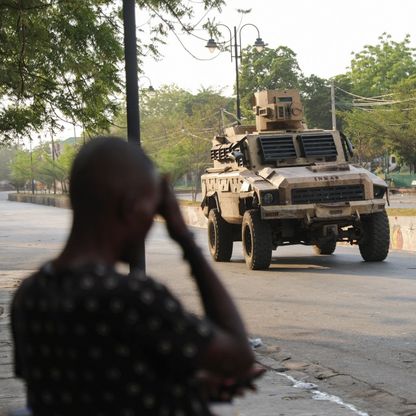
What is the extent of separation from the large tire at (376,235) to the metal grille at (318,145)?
1413 mm

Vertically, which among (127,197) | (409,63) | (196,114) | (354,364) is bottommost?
(354,364)

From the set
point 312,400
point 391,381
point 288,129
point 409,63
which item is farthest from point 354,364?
point 409,63

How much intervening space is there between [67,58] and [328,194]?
248 inches

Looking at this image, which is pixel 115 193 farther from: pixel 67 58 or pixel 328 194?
pixel 328 194

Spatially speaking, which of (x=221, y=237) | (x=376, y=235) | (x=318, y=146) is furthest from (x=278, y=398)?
(x=221, y=237)

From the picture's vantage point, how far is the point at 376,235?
17188mm

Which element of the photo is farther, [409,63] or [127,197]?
[409,63]

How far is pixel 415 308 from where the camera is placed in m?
11.4

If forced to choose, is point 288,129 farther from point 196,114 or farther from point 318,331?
point 196,114

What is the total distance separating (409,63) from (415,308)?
86612mm

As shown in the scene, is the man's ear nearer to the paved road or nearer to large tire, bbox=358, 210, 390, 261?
the paved road

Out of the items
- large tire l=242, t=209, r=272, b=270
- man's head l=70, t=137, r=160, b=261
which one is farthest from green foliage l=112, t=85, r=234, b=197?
man's head l=70, t=137, r=160, b=261

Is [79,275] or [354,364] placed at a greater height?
[79,275]

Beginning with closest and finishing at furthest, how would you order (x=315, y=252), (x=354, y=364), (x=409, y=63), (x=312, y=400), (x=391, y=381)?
1. (x=312, y=400)
2. (x=391, y=381)
3. (x=354, y=364)
4. (x=315, y=252)
5. (x=409, y=63)
